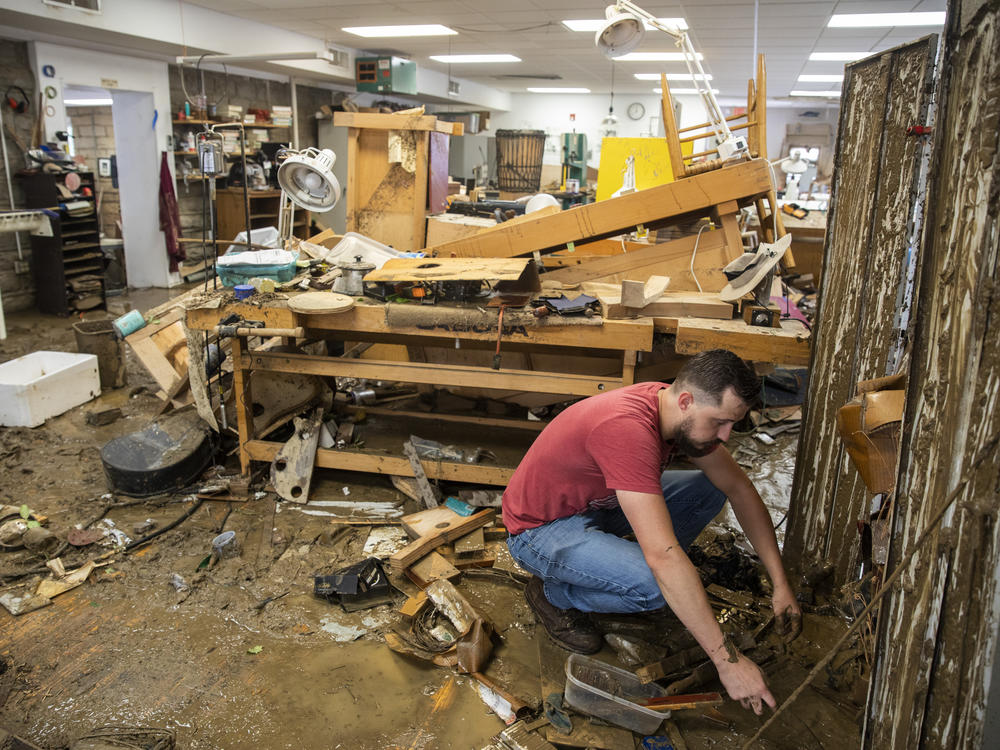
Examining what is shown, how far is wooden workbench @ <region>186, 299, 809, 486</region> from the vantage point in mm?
3053

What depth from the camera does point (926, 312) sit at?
1.49 m

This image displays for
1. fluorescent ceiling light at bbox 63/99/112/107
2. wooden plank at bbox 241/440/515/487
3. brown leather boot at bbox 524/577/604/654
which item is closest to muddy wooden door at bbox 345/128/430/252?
wooden plank at bbox 241/440/515/487

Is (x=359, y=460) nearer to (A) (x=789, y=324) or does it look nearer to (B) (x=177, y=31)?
(A) (x=789, y=324)

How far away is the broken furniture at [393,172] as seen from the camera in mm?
4816

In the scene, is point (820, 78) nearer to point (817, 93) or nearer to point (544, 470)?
point (817, 93)

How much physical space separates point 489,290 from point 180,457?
188cm

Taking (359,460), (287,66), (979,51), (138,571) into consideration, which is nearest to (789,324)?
(979,51)

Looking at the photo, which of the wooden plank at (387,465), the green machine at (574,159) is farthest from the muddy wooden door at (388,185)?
the green machine at (574,159)

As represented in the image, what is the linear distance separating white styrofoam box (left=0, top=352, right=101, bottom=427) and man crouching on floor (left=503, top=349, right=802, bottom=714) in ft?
11.8

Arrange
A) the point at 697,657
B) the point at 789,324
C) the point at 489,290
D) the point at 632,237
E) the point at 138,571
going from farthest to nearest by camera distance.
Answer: the point at 632,237 < the point at 489,290 < the point at 789,324 < the point at 138,571 < the point at 697,657

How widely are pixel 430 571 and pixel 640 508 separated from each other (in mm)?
1240

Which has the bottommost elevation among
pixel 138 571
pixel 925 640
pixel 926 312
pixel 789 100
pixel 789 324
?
pixel 138 571

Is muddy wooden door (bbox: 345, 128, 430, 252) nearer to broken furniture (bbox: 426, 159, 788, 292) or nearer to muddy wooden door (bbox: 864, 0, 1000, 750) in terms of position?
broken furniture (bbox: 426, 159, 788, 292)

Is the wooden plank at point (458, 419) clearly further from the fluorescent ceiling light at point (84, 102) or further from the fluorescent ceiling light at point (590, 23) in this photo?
the fluorescent ceiling light at point (84, 102)
